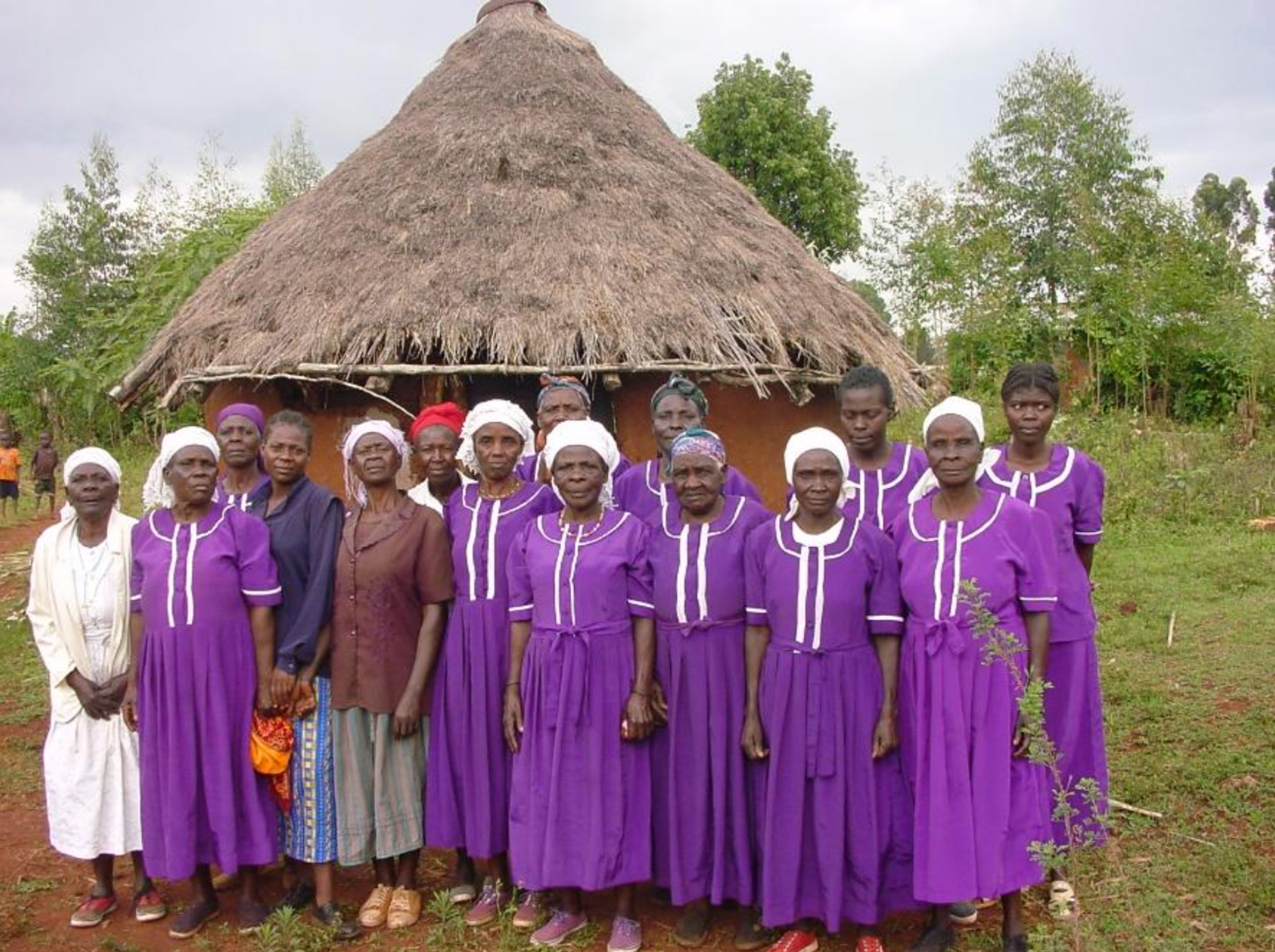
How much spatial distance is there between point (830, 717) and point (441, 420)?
162 centimetres

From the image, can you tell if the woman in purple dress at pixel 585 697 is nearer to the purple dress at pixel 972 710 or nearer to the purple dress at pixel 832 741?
the purple dress at pixel 832 741

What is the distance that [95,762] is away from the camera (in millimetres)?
3406

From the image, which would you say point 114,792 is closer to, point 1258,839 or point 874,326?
point 1258,839

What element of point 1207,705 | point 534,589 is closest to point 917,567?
point 534,589

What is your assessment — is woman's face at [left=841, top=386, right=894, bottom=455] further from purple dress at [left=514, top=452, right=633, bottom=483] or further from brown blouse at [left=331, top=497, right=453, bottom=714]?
brown blouse at [left=331, top=497, right=453, bottom=714]

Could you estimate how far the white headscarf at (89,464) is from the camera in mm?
3344

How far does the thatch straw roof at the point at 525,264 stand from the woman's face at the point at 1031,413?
3.09 metres

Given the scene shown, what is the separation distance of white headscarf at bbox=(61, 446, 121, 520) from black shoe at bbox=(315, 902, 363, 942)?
4.59 ft

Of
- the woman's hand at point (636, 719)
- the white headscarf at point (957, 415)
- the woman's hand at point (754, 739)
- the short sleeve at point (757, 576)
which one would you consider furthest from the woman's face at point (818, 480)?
the woman's hand at point (636, 719)

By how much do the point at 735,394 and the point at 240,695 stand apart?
164 inches

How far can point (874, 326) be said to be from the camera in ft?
25.7

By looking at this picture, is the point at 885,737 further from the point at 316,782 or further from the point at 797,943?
the point at 316,782

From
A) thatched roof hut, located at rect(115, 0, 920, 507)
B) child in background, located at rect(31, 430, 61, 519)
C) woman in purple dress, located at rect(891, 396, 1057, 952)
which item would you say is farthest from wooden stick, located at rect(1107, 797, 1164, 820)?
child in background, located at rect(31, 430, 61, 519)

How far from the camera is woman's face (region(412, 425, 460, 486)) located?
3.62 meters
